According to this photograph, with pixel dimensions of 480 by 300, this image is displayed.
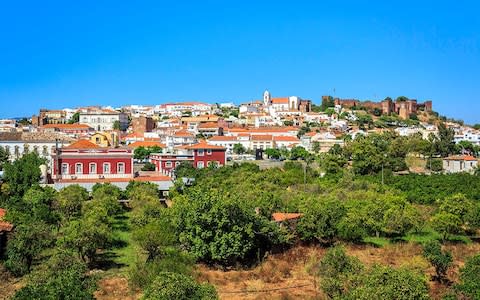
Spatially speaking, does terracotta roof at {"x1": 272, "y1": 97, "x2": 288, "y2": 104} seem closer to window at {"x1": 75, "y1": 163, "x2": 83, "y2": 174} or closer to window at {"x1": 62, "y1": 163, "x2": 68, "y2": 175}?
window at {"x1": 75, "y1": 163, "x2": 83, "y2": 174}

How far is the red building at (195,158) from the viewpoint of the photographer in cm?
4722

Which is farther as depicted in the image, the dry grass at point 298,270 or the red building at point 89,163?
the red building at point 89,163

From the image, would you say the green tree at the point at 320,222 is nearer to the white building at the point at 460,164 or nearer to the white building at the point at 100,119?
the white building at the point at 460,164

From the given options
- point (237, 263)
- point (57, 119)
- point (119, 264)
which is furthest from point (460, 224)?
point (57, 119)

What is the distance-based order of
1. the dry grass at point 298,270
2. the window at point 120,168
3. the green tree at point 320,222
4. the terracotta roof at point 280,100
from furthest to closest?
1. the terracotta roof at point 280,100
2. the window at point 120,168
3. the green tree at point 320,222
4. the dry grass at point 298,270

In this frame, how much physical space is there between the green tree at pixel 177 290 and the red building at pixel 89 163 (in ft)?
93.0

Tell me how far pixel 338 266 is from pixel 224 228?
5.79 meters

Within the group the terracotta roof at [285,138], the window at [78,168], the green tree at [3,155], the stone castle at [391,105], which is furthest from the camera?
the stone castle at [391,105]

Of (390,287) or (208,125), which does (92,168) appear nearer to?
(390,287)

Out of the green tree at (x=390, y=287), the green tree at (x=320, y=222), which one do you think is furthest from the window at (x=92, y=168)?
the green tree at (x=390, y=287)

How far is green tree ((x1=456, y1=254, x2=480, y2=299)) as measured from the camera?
43.7 ft

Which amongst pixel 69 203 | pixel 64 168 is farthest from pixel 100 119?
pixel 69 203

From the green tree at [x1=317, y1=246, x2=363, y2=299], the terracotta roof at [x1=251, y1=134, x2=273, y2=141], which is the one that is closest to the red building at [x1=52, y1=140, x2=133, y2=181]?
the green tree at [x1=317, y1=246, x2=363, y2=299]

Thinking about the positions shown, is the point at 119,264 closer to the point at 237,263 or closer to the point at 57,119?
the point at 237,263
